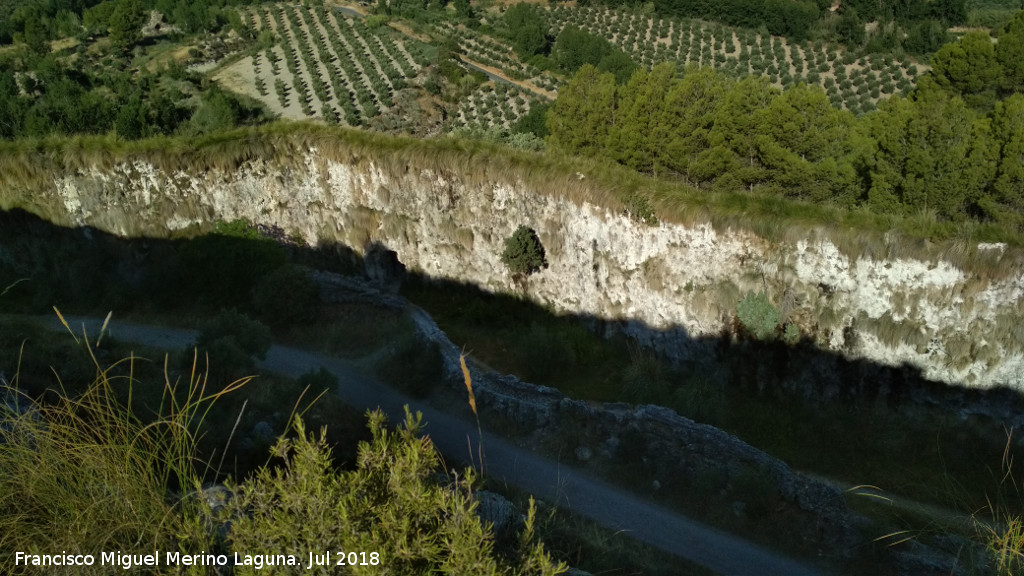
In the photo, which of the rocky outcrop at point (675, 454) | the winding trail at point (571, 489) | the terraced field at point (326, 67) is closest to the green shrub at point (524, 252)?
the rocky outcrop at point (675, 454)

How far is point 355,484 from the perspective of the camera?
5.22 meters

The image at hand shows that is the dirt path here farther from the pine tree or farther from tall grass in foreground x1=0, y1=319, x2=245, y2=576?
tall grass in foreground x1=0, y1=319, x2=245, y2=576

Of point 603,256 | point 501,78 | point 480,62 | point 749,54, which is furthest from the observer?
point 749,54

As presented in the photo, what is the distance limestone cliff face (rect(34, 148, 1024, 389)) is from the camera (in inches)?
544

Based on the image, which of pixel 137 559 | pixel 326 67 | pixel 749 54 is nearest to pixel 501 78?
pixel 326 67

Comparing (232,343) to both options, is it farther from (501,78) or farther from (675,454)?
(501,78)

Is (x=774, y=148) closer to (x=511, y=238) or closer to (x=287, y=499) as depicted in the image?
(x=511, y=238)

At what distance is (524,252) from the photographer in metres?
17.7

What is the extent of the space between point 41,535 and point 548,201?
43.6 feet

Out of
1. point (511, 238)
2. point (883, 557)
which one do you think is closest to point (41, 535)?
point (883, 557)

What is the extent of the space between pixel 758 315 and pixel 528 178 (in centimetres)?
595

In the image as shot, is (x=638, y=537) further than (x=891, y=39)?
No

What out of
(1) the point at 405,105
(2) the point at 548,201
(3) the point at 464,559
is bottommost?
(1) the point at 405,105

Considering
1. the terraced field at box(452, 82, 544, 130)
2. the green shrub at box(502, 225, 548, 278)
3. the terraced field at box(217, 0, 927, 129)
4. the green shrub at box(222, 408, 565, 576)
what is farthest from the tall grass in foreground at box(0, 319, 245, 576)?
the terraced field at box(452, 82, 544, 130)
